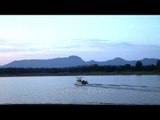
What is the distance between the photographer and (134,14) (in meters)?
2.32
